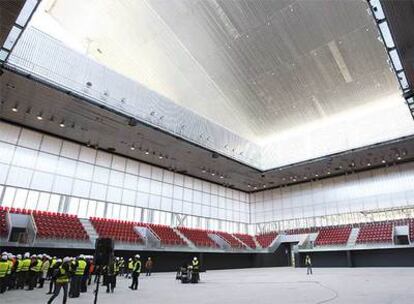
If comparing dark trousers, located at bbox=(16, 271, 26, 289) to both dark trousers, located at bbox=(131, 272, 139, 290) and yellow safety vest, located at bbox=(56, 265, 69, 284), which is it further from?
yellow safety vest, located at bbox=(56, 265, 69, 284)

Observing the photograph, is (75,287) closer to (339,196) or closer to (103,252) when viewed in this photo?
(103,252)

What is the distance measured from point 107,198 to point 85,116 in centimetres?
1000

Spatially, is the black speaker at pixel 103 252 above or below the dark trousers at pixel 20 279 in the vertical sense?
above

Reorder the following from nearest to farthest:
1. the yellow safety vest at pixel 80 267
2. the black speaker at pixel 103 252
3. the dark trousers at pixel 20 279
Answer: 1. the black speaker at pixel 103 252
2. the yellow safety vest at pixel 80 267
3. the dark trousers at pixel 20 279

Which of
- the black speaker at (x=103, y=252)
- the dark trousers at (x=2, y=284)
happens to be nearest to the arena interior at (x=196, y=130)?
the dark trousers at (x=2, y=284)

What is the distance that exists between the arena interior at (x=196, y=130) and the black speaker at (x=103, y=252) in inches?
232

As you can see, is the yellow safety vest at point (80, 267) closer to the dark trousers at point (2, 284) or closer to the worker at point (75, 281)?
the worker at point (75, 281)

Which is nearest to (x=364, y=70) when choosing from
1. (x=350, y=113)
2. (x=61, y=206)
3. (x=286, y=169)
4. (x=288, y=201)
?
(x=350, y=113)

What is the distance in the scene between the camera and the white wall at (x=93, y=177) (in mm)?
24464

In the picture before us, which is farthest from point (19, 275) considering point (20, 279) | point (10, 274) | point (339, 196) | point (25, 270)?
point (339, 196)

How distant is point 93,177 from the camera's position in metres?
29.0

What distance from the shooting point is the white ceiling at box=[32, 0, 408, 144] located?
22984 mm

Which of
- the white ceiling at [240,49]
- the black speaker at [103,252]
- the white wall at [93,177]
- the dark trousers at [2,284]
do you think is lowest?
the dark trousers at [2,284]

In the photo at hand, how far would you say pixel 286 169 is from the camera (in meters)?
36.0
